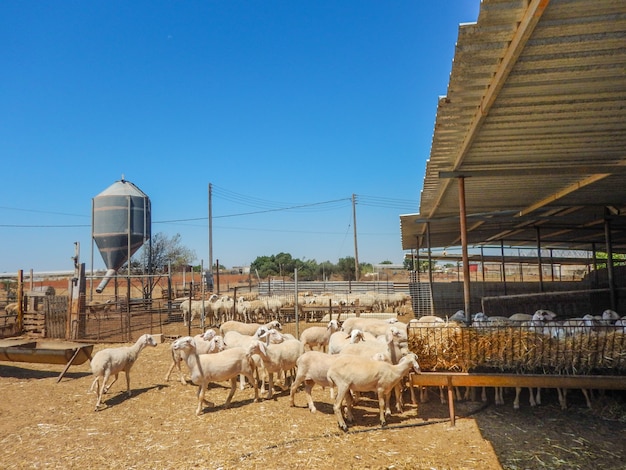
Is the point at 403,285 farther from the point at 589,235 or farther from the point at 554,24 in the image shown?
the point at 554,24

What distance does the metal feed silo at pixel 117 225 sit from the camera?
91.8 feet

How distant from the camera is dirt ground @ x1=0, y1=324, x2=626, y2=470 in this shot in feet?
18.1

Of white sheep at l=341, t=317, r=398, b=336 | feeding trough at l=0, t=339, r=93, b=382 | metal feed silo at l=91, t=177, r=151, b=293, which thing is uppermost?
metal feed silo at l=91, t=177, r=151, b=293

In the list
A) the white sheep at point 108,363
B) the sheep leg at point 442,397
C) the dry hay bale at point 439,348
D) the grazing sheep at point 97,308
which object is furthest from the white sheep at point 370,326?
the grazing sheep at point 97,308

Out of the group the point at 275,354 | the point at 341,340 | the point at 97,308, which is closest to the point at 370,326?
the point at 341,340

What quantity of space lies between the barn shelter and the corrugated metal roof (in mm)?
12

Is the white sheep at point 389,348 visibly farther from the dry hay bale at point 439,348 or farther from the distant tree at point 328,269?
the distant tree at point 328,269

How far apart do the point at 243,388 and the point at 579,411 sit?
6320 millimetres

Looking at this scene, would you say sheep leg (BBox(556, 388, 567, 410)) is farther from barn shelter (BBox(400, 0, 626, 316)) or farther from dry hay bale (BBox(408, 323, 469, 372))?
barn shelter (BBox(400, 0, 626, 316))

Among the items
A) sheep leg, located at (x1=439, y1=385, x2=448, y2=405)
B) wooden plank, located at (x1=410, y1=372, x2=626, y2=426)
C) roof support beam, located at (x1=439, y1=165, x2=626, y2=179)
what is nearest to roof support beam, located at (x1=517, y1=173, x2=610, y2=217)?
roof support beam, located at (x1=439, y1=165, x2=626, y2=179)

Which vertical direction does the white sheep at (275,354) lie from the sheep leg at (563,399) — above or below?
above

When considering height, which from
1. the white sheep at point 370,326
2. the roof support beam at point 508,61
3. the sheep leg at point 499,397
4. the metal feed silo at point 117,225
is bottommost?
the sheep leg at point 499,397

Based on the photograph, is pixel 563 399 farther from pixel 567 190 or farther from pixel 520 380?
pixel 567 190

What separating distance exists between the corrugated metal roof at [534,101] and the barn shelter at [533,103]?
0.01 meters
